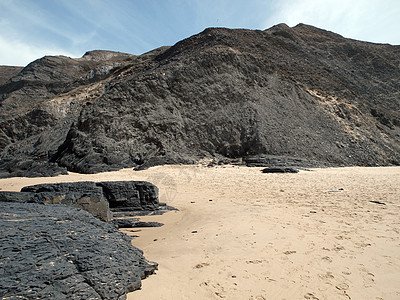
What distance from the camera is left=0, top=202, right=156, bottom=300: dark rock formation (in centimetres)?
201

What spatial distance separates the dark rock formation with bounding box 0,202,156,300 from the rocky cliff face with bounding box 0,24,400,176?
1201cm

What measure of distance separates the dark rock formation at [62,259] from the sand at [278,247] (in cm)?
27

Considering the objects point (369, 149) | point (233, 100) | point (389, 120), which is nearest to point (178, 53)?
point (233, 100)

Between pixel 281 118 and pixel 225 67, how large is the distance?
6.60 metres

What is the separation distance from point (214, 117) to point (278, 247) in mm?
16368

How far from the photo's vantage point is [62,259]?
233cm

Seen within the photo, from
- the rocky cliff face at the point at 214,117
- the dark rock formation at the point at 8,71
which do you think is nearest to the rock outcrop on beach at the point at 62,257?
the rocky cliff face at the point at 214,117

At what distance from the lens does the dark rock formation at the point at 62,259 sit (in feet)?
6.58

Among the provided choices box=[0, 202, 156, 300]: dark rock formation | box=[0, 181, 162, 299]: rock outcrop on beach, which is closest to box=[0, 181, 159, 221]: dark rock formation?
box=[0, 181, 162, 299]: rock outcrop on beach

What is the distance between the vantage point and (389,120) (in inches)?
980

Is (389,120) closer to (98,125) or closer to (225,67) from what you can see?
(225,67)

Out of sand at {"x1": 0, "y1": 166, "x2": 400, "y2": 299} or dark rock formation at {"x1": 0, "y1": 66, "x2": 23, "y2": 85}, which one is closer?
sand at {"x1": 0, "y1": 166, "x2": 400, "y2": 299}

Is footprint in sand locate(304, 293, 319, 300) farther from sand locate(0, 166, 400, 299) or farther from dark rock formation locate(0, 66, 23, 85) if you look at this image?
dark rock formation locate(0, 66, 23, 85)

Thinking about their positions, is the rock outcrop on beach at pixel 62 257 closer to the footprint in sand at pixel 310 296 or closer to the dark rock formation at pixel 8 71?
the footprint in sand at pixel 310 296
